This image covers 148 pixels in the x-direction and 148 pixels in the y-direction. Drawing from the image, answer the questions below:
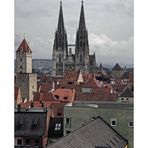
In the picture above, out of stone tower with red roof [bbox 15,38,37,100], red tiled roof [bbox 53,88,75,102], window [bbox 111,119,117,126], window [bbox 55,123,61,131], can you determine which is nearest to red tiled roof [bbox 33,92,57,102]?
red tiled roof [bbox 53,88,75,102]

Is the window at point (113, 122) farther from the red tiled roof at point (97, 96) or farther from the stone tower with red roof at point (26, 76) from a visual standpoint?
the stone tower with red roof at point (26, 76)

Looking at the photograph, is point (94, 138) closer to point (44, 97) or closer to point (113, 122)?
point (113, 122)

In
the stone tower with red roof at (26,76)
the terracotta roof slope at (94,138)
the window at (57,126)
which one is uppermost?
the stone tower with red roof at (26,76)

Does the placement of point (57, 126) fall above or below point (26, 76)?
below

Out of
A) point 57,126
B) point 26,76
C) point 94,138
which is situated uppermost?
point 26,76

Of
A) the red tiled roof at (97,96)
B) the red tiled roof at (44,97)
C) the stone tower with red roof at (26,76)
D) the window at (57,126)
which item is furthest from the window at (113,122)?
the stone tower with red roof at (26,76)

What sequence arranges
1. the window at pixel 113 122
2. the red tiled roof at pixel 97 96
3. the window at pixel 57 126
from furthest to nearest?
the red tiled roof at pixel 97 96 < the window at pixel 57 126 < the window at pixel 113 122

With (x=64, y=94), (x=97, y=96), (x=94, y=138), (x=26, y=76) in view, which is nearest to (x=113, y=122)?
(x=94, y=138)

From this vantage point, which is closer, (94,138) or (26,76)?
(94,138)
